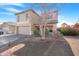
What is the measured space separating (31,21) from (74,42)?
94 centimetres

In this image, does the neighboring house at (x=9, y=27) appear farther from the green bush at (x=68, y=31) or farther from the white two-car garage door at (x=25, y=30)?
the green bush at (x=68, y=31)

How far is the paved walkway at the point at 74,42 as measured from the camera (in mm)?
4664

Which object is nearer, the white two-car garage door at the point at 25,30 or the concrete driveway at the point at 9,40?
the concrete driveway at the point at 9,40

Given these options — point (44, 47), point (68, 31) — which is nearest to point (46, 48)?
point (44, 47)

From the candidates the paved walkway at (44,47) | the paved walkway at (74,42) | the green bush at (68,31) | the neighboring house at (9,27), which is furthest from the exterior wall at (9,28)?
the paved walkway at (74,42)

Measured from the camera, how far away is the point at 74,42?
4.71 m

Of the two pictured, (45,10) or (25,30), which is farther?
(25,30)

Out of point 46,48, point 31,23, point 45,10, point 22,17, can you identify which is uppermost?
point 45,10

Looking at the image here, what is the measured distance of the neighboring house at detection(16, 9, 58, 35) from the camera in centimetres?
473

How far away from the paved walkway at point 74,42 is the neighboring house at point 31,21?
14.5 inches

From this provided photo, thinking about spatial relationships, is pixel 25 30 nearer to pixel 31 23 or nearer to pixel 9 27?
pixel 31 23

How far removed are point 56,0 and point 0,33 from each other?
1274 mm

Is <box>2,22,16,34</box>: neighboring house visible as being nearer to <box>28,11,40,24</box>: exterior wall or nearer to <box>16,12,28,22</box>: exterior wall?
<box>16,12,28,22</box>: exterior wall

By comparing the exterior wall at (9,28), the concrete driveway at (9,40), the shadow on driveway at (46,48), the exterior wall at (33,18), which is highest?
the exterior wall at (33,18)
